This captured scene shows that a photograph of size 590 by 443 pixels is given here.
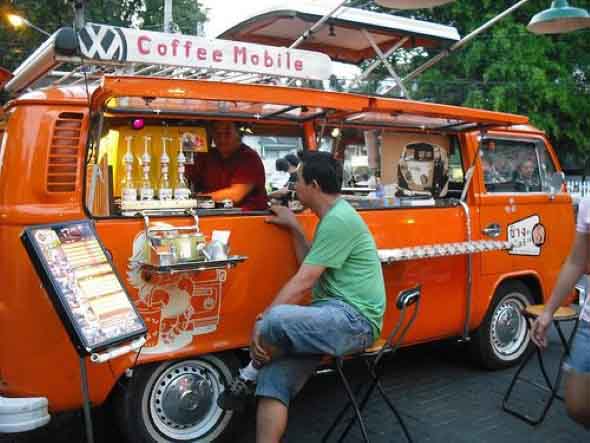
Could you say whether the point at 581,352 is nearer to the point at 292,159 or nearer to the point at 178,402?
the point at 178,402

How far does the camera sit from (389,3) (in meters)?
5.12

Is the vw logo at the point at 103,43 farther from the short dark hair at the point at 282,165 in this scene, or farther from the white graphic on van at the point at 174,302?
the short dark hair at the point at 282,165

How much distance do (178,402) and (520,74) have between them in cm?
1250

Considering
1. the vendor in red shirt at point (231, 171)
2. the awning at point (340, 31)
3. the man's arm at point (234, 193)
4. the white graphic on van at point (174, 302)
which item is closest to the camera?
the white graphic on van at point (174, 302)

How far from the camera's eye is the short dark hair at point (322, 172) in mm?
3242

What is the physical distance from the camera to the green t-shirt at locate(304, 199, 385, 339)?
3.05 m

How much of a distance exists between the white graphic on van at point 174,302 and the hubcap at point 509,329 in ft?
8.89

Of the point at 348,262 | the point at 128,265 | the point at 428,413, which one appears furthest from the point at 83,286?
the point at 428,413

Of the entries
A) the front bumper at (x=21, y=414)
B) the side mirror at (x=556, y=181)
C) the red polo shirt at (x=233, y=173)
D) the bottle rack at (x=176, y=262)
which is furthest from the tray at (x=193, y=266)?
the side mirror at (x=556, y=181)

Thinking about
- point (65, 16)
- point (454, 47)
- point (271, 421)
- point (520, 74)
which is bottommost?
point (271, 421)

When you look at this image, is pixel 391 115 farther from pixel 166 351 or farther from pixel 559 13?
pixel 559 13

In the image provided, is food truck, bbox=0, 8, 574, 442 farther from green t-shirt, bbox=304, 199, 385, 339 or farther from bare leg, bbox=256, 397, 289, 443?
bare leg, bbox=256, 397, 289, 443

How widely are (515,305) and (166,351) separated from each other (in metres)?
3.27

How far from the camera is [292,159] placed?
4.34m
